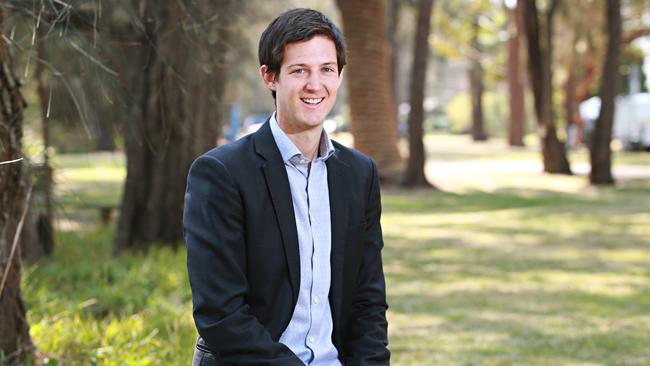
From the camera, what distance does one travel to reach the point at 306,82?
114 inches

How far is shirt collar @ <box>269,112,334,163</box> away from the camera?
2941 mm

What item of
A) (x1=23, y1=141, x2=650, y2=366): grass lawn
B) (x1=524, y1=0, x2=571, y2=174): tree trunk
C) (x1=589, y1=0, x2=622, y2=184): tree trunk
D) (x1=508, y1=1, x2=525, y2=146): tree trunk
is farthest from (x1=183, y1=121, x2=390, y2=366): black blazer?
(x1=508, y1=1, x2=525, y2=146): tree trunk

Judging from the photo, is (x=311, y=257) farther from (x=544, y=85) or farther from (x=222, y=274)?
(x=544, y=85)

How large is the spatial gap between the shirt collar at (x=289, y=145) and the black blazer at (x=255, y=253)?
21mm

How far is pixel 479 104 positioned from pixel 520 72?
909cm

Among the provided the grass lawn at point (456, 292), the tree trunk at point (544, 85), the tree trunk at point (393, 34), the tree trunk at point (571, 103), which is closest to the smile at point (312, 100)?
the grass lawn at point (456, 292)

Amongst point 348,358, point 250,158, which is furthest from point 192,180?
point 348,358

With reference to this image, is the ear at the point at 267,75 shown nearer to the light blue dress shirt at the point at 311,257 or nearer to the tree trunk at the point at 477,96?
the light blue dress shirt at the point at 311,257

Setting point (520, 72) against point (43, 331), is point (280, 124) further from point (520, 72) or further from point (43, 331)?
point (520, 72)

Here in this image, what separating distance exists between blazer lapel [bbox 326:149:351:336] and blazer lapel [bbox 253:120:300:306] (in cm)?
13

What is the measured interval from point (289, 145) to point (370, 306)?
22.4 inches

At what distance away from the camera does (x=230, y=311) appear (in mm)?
2758

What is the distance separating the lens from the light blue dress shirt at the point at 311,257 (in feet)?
9.47

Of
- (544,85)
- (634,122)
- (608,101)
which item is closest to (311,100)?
(608,101)
